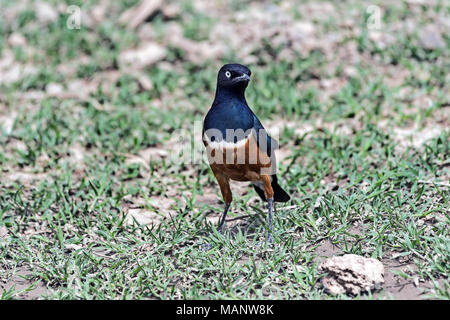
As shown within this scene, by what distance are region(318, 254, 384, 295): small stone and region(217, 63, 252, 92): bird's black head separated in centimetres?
145

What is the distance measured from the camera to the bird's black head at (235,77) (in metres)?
4.69

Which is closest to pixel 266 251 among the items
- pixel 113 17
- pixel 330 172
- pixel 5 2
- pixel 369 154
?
pixel 330 172

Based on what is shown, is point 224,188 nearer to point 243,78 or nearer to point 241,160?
point 241,160

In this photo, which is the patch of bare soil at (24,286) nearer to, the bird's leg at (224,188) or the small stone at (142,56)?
the bird's leg at (224,188)

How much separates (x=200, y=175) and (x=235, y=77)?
1651 mm

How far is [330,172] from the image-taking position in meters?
6.04

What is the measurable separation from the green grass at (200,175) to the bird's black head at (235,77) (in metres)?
1.10

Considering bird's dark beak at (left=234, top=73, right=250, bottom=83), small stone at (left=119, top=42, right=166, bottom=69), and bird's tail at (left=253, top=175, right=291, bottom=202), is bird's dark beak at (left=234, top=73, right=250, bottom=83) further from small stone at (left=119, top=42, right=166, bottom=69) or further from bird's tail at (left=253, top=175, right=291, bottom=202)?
small stone at (left=119, top=42, right=166, bottom=69)

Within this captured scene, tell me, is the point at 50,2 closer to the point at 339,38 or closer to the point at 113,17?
the point at 113,17

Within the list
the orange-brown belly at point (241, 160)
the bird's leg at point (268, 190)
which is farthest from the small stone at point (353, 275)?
the orange-brown belly at point (241, 160)

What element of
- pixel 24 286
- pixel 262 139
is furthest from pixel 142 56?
pixel 24 286

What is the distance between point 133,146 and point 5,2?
12.9 ft

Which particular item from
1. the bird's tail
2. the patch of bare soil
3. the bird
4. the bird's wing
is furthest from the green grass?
the bird's wing

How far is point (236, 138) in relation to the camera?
15.1ft
